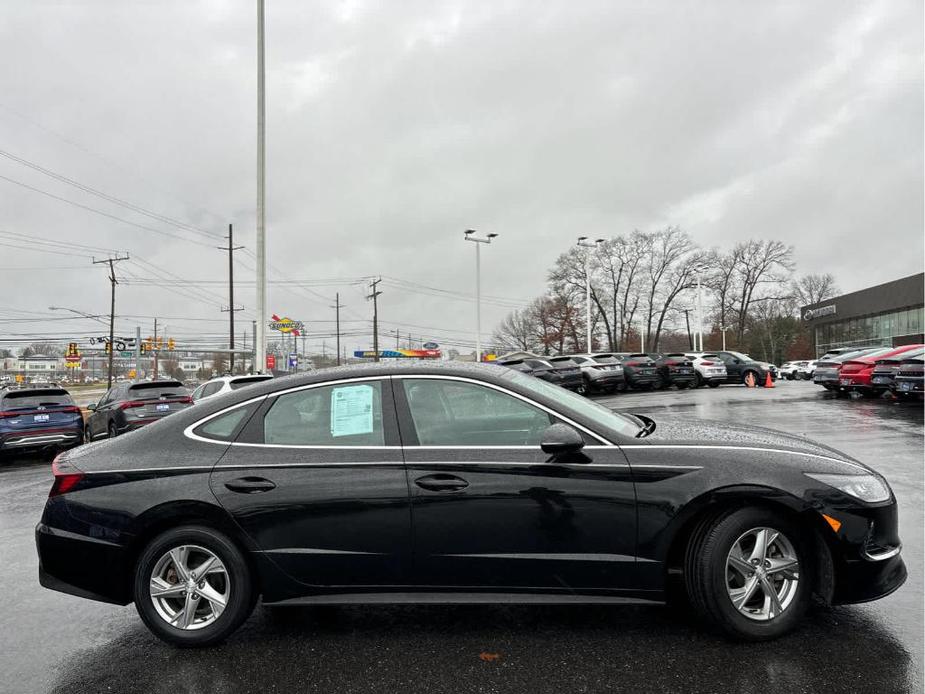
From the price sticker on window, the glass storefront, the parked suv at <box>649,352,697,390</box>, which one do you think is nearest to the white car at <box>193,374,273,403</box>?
the price sticker on window

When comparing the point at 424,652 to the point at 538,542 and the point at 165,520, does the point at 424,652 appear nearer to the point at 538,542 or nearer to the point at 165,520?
the point at 538,542

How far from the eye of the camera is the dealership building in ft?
177

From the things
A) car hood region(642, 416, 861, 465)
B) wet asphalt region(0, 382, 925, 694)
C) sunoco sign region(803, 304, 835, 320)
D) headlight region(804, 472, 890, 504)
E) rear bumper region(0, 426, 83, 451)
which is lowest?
wet asphalt region(0, 382, 925, 694)

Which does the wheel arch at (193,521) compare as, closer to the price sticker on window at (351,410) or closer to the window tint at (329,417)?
the window tint at (329,417)

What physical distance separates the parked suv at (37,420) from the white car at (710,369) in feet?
73.8

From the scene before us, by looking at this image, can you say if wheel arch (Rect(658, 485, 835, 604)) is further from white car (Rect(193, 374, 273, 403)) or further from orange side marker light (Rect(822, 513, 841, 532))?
white car (Rect(193, 374, 273, 403))

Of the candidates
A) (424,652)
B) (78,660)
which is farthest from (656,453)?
(78,660)

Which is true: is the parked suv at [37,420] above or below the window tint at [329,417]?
below

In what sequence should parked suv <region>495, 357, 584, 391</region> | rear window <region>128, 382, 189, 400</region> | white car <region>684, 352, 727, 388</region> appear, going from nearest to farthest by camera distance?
rear window <region>128, 382, 189, 400</region> < parked suv <region>495, 357, 584, 391</region> < white car <region>684, 352, 727, 388</region>

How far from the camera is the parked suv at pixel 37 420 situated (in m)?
11.1

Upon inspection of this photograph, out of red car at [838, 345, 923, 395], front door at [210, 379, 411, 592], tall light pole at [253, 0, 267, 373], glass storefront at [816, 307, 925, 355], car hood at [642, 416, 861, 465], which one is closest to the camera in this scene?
front door at [210, 379, 411, 592]

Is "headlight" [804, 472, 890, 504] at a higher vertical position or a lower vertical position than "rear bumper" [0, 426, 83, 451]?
higher

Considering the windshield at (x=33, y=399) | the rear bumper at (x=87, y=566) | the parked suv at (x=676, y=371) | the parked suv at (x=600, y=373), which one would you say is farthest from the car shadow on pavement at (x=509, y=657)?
the parked suv at (x=676, y=371)

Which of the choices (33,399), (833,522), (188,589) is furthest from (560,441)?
(33,399)
